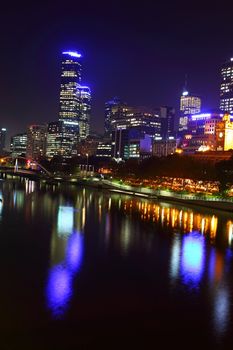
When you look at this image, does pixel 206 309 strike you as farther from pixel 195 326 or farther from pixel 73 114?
pixel 73 114

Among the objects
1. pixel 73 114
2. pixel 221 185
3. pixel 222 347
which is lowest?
pixel 222 347

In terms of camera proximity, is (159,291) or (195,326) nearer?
(195,326)

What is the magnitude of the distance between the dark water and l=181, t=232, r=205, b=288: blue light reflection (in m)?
0.04

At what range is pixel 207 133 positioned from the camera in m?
99.5

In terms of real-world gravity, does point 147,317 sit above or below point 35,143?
below

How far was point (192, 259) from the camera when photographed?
20.7m

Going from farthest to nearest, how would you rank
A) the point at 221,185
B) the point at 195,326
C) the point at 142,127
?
the point at 142,127, the point at 221,185, the point at 195,326

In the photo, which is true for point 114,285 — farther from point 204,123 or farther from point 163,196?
point 204,123

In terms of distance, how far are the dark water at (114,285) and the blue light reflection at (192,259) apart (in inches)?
1.8

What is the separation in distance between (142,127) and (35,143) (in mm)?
42925

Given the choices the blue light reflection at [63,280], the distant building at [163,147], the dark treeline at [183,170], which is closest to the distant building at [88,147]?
the distant building at [163,147]

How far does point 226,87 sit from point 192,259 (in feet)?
429

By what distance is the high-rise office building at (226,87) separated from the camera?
142 metres

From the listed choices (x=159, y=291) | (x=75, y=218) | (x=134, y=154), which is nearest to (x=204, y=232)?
(x=75, y=218)
